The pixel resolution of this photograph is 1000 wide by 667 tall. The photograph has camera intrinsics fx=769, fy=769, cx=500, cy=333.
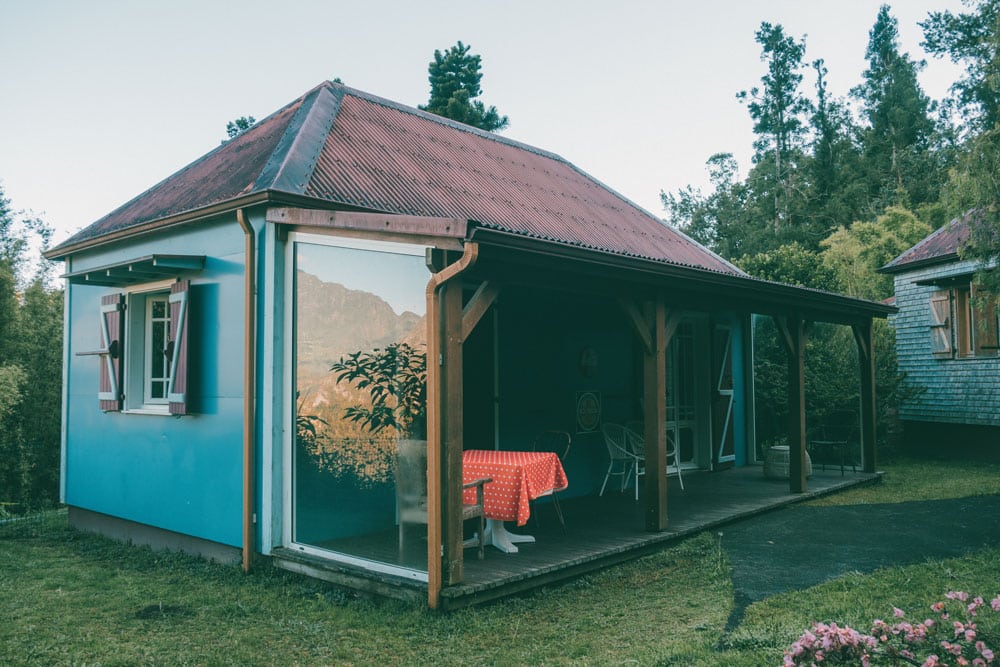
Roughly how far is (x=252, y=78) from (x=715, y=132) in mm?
26705

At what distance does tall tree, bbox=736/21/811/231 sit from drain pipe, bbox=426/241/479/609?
2845 cm

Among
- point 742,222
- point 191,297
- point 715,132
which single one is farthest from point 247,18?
point 715,132

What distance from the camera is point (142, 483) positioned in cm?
697

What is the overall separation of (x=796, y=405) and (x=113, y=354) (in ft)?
22.7

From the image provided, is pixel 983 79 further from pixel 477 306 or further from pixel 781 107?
pixel 781 107

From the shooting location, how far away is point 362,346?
17.1ft

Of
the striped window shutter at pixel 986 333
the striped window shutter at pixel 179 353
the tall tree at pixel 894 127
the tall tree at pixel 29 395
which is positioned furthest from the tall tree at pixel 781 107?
the striped window shutter at pixel 179 353

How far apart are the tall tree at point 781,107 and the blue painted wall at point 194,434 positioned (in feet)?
90.7

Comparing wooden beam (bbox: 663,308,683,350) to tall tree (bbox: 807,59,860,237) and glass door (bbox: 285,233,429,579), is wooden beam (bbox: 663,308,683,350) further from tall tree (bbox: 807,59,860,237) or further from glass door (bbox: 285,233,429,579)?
tall tree (bbox: 807,59,860,237)

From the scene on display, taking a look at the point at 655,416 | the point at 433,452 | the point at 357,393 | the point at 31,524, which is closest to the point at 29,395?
the point at 31,524

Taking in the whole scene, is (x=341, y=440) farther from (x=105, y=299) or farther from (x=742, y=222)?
(x=742, y=222)

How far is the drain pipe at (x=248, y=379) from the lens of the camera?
567cm

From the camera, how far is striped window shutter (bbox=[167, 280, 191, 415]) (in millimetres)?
6227

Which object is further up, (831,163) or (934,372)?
(831,163)
